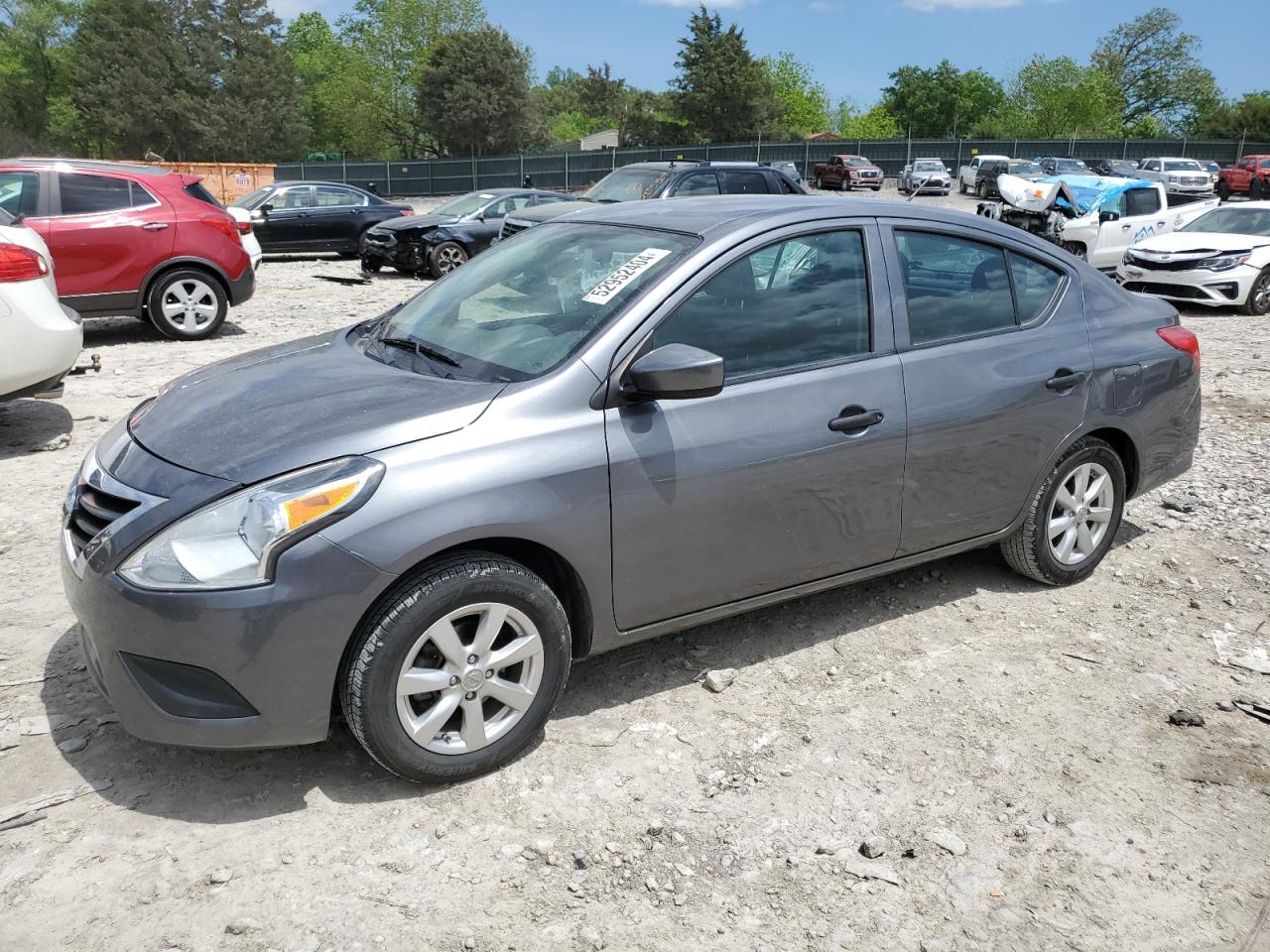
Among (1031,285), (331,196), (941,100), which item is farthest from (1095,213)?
(941,100)

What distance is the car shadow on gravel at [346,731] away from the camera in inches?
125

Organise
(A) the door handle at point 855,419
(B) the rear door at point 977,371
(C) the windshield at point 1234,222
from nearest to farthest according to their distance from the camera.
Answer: (A) the door handle at point 855,419
(B) the rear door at point 977,371
(C) the windshield at point 1234,222

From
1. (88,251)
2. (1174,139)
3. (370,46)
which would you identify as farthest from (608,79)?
(88,251)

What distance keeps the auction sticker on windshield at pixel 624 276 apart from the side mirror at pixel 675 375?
36 centimetres

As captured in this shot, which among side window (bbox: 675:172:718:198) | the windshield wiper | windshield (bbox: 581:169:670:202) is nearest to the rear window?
windshield (bbox: 581:169:670:202)

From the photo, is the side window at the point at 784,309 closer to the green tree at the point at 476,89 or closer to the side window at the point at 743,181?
the side window at the point at 743,181

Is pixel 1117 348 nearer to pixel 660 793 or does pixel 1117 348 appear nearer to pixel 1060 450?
pixel 1060 450

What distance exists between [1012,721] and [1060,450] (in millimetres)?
1305

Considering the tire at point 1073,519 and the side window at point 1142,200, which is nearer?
the tire at point 1073,519

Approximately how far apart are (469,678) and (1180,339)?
368cm

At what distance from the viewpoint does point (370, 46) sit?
262 ft

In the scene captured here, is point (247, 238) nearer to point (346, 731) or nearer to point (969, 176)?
point (346, 731)

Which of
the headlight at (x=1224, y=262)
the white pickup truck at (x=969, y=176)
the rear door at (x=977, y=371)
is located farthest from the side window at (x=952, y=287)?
the white pickup truck at (x=969, y=176)

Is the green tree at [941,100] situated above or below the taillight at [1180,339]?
above
